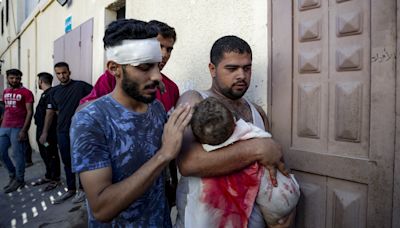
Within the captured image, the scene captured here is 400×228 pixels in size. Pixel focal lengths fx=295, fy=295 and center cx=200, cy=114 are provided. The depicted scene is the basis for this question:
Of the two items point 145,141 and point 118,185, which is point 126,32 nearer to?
point 145,141

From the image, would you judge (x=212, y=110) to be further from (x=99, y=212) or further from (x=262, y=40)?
(x=262, y=40)

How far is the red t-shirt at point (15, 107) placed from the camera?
523 cm

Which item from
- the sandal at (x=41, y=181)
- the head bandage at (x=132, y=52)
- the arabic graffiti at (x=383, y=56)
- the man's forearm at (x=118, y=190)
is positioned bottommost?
the sandal at (x=41, y=181)

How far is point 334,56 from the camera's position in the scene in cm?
199

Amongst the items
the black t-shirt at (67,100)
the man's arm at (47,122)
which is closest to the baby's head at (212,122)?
the black t-shirt at (67,100)

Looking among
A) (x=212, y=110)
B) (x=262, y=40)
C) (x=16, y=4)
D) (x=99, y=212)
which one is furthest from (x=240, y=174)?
(x=16, y=4)

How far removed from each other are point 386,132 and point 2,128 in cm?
578

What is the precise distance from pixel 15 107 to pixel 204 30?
409 cm

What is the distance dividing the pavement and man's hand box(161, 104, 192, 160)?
10.2 ft

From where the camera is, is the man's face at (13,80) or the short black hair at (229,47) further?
the man's face at (13,80)

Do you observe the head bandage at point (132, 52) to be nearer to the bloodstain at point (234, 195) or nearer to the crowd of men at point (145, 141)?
the crowd of men at point (145, 141)

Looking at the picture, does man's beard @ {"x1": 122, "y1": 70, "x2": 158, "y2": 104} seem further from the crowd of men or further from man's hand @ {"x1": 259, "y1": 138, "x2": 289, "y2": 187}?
man's hand @ {"x1": 259, "y1": 138, "x2": 289, "y2": 187}

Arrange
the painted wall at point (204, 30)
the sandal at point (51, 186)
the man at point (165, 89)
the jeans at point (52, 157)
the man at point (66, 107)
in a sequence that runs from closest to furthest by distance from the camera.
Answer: the man at point (165, 89)
the painted wall at point (204, 30)
the man at point (66, 107)
the sandal at point (51, 186)
the jeans at point (52, 157)

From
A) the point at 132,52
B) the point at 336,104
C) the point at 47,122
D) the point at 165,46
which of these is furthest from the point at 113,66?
the point at 47,122
